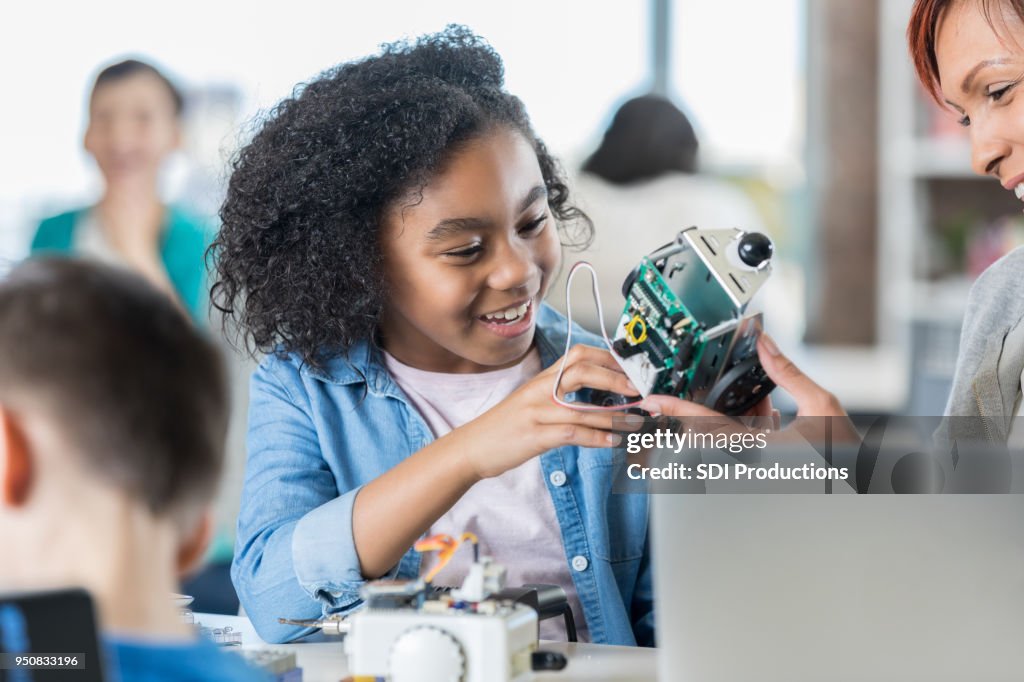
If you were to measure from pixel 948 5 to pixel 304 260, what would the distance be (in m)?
0.68

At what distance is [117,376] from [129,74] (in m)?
2.21

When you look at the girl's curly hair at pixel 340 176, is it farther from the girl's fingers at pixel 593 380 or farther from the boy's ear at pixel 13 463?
the boy's ear at pixel 13 463

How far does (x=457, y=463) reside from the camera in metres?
0.99

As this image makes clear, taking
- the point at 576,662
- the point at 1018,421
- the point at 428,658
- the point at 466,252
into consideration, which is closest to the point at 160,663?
the point at 428,658

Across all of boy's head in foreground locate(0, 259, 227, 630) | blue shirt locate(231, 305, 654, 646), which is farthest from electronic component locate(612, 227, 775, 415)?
boy's head in foreground locate(0, 259, 227, 630)

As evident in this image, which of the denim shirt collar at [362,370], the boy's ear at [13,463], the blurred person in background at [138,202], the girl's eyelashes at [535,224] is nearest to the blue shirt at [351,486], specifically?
the denim shirt collar at [362,370]

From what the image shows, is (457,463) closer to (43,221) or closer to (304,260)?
(304,260)

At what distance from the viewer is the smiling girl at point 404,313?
1.11 metres

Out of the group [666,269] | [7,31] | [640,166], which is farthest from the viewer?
[7,31]

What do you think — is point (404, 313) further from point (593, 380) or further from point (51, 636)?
point (51, 636)

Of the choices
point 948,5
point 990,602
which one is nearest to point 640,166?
point 948,5

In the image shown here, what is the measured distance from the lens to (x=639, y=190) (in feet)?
7.01

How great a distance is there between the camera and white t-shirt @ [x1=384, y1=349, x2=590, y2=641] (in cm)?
112

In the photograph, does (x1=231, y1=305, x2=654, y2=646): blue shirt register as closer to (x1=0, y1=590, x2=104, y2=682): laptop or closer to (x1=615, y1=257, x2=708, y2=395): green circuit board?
(x1=615, y1=257, x2=708, y2=395): green circuit board
